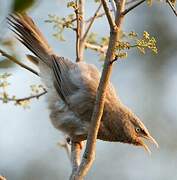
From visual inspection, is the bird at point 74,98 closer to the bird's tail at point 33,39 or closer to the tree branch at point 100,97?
the bird's tail at point 33,39

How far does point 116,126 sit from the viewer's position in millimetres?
5156

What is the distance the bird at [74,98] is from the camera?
5.09m

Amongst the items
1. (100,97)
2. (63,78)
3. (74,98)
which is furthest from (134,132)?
(100,97)

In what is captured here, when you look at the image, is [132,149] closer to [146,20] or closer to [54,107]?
[146,20]

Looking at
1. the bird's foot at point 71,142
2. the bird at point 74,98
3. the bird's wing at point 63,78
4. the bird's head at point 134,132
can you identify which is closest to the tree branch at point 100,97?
the bird's foot at point 71,142

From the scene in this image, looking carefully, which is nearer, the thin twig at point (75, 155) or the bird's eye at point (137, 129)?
the thin twig at point (75, 155)

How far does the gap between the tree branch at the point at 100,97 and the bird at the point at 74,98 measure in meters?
1.03

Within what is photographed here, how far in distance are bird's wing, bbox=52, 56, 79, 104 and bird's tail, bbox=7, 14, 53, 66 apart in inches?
3.3

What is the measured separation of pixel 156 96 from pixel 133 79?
2.43 feet

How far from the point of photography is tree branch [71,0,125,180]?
3279 millimetres

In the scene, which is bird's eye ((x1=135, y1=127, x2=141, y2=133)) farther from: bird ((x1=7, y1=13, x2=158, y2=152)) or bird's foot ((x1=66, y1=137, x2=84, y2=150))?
bird's foot ((x1=66, y1=137, x2=84, y2=150))

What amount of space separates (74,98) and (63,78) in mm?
233

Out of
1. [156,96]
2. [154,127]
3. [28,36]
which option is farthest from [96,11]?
[156,96]

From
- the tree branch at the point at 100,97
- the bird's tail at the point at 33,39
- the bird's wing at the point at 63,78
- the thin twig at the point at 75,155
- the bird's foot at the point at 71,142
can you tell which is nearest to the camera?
the tree branch at the point at 100,97
